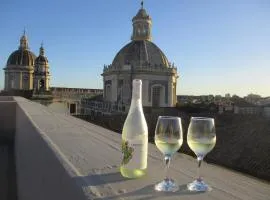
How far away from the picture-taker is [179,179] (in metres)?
1.38

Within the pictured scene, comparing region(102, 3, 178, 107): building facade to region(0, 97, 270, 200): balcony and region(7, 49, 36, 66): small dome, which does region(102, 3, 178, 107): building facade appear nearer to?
region(7, 49, 36, 66): small dome

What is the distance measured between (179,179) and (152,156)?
465mm

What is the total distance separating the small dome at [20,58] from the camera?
56.4 metres

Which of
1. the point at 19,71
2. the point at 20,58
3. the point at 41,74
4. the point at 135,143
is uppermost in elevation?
the point at 20,58

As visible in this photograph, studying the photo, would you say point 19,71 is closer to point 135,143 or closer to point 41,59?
point 41,59

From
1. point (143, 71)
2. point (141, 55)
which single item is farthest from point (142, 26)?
point (143, 71)

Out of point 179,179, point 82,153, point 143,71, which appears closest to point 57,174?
point 82,153

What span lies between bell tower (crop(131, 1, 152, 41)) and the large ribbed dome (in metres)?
0.65

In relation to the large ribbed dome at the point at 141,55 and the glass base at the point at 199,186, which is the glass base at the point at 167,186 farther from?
the large ribbed dome at the point at 141,55

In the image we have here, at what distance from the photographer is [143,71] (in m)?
36.6

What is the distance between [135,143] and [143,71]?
116ft

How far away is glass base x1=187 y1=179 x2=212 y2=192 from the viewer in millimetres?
1206

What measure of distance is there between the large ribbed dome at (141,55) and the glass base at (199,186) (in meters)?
35.9

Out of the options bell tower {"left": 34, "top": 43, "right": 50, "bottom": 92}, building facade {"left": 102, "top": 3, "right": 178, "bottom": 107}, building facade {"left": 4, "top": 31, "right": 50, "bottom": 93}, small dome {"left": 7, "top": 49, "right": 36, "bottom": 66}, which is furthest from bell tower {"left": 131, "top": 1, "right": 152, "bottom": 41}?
small dome {"left": 7, "top": 49, "right": 36, "bottom": 66}
